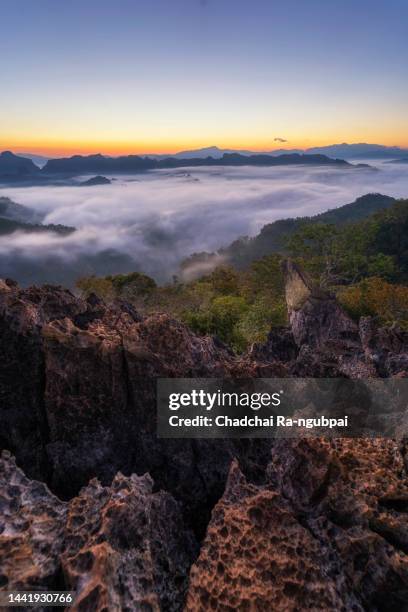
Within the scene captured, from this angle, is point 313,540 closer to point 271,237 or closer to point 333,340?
point 333,340

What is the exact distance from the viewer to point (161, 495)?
6.48 meters

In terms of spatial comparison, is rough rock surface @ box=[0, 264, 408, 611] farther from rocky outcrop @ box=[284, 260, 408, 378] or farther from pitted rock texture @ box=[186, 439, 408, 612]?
rocky outcrop @ box=[284, 260, 408, 378]

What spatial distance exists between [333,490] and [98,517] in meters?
3.12

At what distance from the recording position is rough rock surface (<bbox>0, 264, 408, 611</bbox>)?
4.79 meters

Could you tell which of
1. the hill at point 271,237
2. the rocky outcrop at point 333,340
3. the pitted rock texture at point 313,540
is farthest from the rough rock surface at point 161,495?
the hill at point 271,237

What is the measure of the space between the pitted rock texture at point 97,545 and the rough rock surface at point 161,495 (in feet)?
0.06

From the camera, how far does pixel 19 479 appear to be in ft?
19.9

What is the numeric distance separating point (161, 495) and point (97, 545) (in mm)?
1721

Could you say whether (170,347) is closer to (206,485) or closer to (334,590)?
(206,485)

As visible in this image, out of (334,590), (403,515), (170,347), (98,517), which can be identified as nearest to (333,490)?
(403,515)

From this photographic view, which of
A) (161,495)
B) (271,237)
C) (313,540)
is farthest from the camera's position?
(271,237)

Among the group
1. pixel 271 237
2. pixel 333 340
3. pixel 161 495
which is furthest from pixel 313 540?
pixel 271 237

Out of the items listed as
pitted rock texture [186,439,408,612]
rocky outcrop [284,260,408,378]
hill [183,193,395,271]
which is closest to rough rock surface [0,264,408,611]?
pitted rock texture [186,439,408,612]

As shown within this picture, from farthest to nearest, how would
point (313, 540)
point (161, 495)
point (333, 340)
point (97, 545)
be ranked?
point (333, 340) → point (161, 495) → point (313, 540) → point (97, 545)
